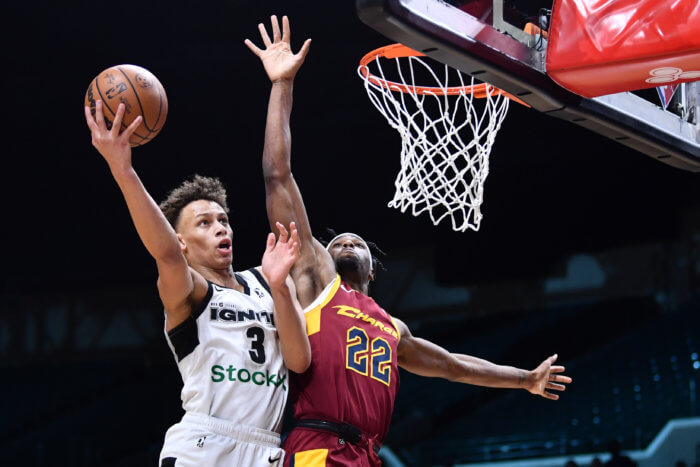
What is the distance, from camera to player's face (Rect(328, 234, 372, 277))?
157 inches

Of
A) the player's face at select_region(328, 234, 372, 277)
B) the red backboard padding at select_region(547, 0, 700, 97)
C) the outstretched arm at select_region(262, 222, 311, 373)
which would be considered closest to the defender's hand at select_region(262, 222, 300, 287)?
the outstretched arm at select_region(262, 222, 311, 373)

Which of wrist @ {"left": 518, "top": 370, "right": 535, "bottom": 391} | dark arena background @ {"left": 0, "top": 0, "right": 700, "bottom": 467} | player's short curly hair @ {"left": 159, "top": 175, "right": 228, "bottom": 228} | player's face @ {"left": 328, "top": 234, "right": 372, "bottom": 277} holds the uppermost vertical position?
player's short curly hair @ {"left": 159, "top": 175, "right": 228, "bottom": 228}

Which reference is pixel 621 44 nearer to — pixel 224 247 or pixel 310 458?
pixel 224 247

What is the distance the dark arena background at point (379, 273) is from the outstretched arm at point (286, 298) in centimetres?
644

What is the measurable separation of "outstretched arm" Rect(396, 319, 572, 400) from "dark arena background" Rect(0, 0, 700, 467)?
556cm

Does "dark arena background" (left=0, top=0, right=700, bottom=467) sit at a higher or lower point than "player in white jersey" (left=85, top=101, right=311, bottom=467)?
lower

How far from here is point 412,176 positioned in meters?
4.47

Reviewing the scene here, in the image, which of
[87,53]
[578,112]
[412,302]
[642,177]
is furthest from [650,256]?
[578,112]

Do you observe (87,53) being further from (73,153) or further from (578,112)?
(578,112)

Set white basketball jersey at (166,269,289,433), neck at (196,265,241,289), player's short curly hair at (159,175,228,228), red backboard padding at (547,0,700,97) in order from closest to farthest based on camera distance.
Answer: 1. white basketball jersey at (166,269,289,433)
2. red backboard padding at (547,0,700,97)
3. neck at (196,265,241,289)
4. player's short curly hair at (159,175,228,228)

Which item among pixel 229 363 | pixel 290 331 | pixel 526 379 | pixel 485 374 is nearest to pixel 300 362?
pixel 290 331

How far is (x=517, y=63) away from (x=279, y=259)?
1208 mm

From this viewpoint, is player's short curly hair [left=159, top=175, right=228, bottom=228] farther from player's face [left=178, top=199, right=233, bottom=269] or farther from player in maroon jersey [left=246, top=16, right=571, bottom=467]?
player in maroon jersey [left=246, top=16, right=571, bottom=467]

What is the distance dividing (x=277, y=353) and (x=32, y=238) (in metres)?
7.87
